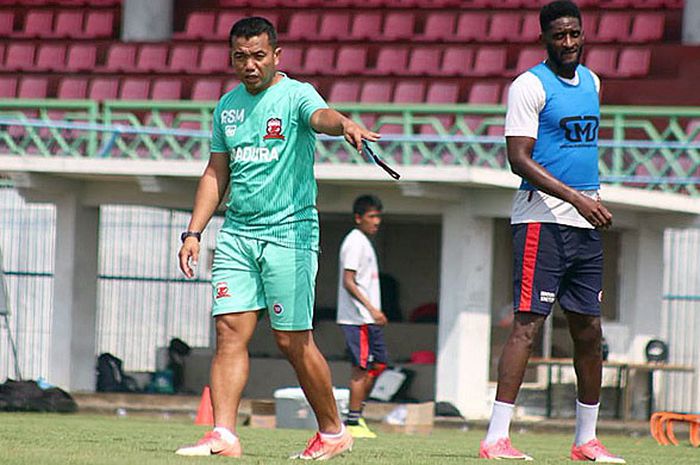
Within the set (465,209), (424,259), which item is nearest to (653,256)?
(465,209)

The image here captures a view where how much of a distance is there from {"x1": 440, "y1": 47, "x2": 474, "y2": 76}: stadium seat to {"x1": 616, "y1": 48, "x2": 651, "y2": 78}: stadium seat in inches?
82.2

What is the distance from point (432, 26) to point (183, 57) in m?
3.75

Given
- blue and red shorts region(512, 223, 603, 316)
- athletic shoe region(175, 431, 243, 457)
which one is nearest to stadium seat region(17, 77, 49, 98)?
blue and red shorts region(512, 223, 603, 316)

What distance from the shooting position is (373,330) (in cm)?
1300

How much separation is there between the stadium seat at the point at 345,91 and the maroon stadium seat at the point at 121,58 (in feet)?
11.3

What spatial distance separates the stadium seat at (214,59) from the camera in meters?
24.7

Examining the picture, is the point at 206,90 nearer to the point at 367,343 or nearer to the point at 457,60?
the point at 457,60

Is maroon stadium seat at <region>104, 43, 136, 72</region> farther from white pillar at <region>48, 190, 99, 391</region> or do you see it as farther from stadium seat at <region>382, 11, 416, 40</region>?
white pillar at <region>48, 190, 99, 391</region>

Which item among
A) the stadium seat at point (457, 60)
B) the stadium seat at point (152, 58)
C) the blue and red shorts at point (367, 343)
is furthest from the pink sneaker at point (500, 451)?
the stadium seat at point (152, 58)

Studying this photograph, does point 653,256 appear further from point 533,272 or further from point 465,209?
point 533,272

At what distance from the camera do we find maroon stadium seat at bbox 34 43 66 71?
2561 centimetres

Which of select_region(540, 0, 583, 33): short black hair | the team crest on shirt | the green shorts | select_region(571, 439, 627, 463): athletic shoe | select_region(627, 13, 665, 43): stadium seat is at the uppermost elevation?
select_region(627, 13, 665, 43): stadium seat

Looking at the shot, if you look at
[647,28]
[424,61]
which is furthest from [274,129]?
[647,28]

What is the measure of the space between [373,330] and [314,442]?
5.98 meters
